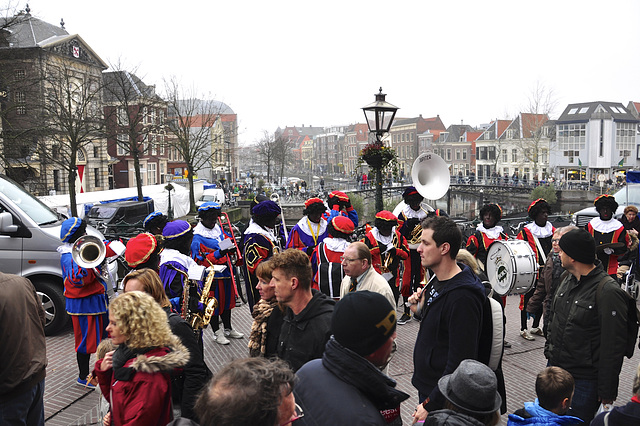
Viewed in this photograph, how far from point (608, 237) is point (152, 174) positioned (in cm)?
5190

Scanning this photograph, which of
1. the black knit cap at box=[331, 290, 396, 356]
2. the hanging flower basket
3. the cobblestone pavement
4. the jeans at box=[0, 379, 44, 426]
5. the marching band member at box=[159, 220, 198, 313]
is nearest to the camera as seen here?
the black knit cap at box=[331, 290, 396, 356]

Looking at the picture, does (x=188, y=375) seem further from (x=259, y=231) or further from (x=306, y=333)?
(x=259, y=231)

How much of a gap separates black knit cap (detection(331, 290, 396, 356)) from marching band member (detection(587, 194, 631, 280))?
20.6 feet

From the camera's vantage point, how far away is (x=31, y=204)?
767 cm

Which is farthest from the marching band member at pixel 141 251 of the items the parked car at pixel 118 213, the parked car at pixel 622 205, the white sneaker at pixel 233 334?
the parked car at pixel 118 213

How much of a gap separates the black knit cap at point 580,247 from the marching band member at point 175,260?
319 cm

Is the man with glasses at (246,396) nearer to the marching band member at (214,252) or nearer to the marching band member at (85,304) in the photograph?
the marching band member at (85,304)

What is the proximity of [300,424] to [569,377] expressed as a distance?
84.9 inches

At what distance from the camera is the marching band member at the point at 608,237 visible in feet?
23.5

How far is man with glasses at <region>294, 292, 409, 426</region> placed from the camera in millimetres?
1949

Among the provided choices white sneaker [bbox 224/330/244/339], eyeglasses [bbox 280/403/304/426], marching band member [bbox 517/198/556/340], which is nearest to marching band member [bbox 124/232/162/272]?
eyeglasses [bbox 280/403/304/426]

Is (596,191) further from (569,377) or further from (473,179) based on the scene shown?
(569,377)

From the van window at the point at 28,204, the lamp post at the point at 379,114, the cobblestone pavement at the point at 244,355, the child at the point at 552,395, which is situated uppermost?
the lamp post at the point at 379,114

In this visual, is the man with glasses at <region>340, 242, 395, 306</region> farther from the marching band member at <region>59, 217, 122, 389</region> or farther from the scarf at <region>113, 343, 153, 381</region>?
the marching band member at <region>59, 217, 122, 389</region>
